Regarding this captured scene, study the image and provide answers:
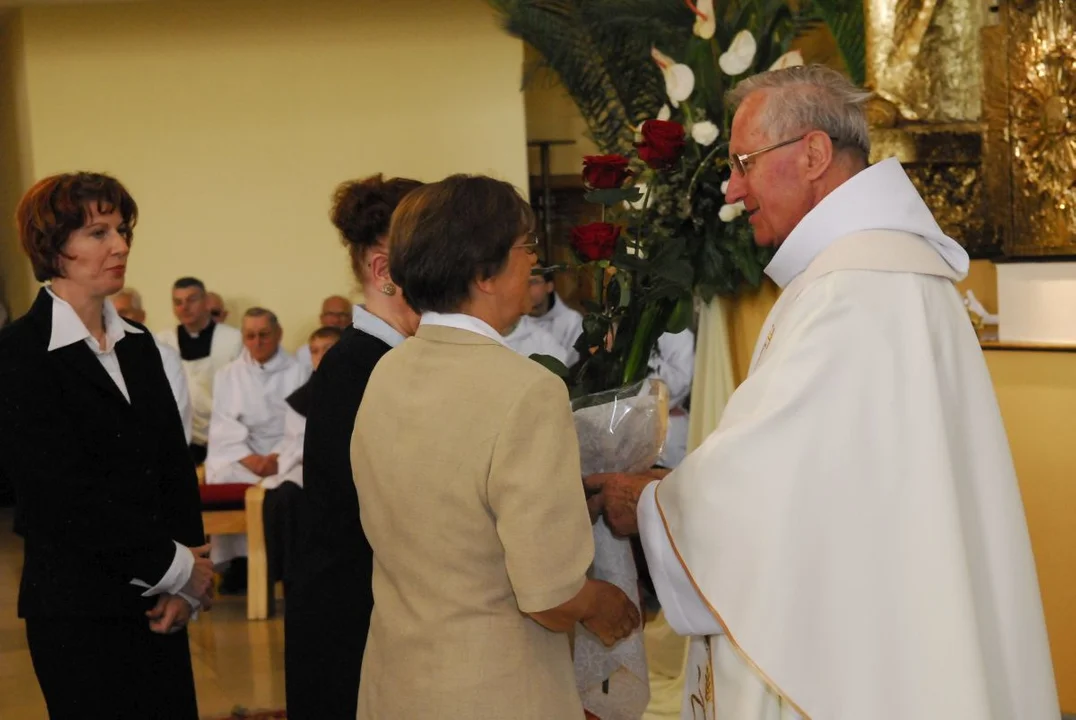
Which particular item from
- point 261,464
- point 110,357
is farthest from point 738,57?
point 261,464

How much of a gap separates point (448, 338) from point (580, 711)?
643mm

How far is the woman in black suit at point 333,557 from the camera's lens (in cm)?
242

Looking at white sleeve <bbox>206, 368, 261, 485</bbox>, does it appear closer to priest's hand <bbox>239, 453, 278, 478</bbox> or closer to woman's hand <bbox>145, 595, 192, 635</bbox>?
priest's hand <bbox>239, 453, 278, 478</bbox>

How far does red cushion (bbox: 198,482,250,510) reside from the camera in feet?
23.2

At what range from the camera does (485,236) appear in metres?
2.01

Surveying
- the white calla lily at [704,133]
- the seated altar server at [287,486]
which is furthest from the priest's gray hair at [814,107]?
the seated altar server at [287,486]

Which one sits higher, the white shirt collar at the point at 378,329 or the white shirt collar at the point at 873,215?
the white shirt collar at the point at 873,215

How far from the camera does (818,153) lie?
7.86ft

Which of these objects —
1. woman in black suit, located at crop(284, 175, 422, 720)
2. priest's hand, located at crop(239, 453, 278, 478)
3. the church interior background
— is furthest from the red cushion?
woman in black suit, located at crop(284, 175, 422, 720)

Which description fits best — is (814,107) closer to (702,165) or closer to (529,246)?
(529,246)

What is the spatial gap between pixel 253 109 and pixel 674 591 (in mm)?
8106

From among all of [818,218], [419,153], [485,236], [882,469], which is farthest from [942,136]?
[419,153]

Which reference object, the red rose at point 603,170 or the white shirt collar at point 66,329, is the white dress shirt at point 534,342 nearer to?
the white shirt collar at point 66,329

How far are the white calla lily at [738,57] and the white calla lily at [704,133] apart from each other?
0.77ft
